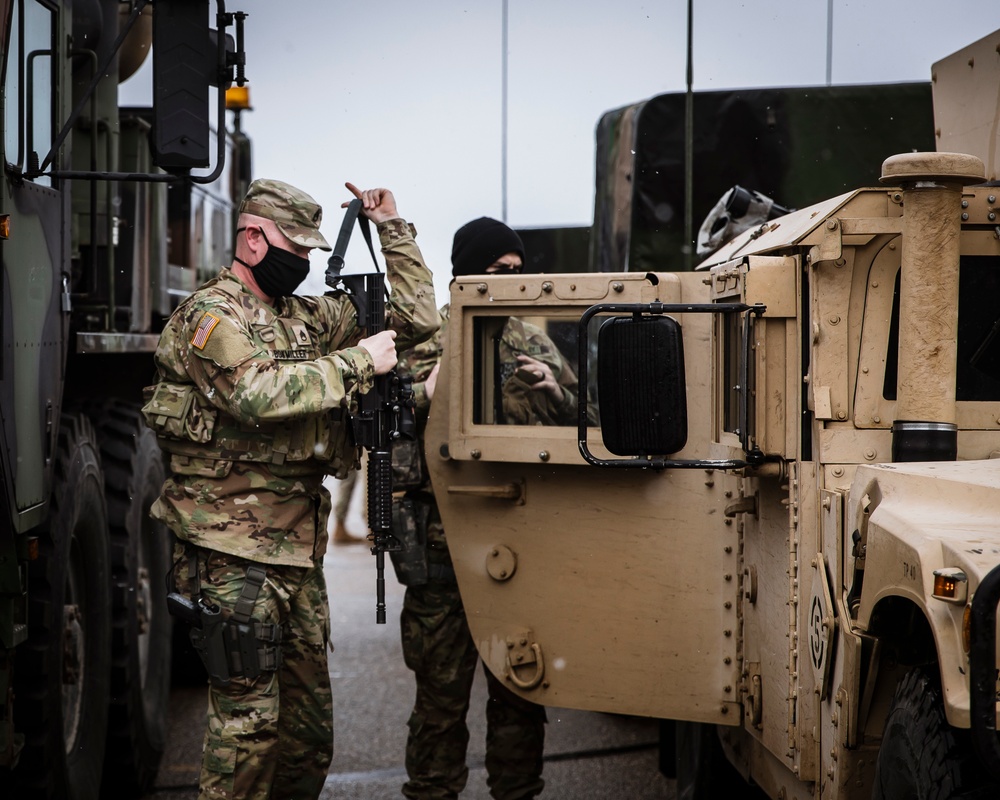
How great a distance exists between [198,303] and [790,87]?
121 inches

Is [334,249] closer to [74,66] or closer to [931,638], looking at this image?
[74,66]

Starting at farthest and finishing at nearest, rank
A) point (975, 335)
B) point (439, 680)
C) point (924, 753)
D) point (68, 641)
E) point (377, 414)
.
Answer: point (439, 680) < point (68, 641) < point (377, 414) < point (975, 335) < point (924, 753)

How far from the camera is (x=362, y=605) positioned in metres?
8.73

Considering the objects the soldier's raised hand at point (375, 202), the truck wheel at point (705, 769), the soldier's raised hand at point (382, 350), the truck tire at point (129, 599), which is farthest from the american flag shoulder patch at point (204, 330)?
the truck wheel at point (705, 769)

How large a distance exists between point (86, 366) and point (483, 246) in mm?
1618

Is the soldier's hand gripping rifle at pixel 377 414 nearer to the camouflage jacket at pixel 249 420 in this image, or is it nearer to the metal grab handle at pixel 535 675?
the camouflage jacket at pixel 249 420

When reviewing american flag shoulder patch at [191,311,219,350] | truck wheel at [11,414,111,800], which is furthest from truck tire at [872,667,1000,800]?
truck wheel at [11,414,111,800]

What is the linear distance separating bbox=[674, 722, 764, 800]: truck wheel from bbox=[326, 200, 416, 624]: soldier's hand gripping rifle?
1117 mm

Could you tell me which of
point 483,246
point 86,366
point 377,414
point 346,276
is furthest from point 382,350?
point 86,366

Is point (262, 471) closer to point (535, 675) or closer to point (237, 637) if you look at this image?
point (237, 637)

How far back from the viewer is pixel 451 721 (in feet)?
14.5

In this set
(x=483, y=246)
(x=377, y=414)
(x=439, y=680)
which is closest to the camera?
(x=377, y=414)

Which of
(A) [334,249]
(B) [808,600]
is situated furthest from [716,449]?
(A) [334,249]

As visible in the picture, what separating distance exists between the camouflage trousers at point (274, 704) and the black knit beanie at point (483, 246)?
4.14 feet
